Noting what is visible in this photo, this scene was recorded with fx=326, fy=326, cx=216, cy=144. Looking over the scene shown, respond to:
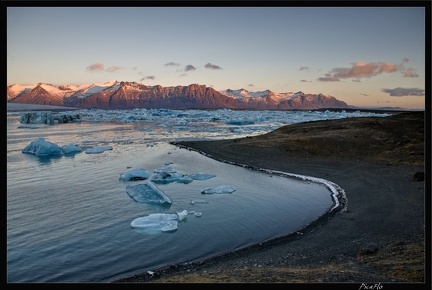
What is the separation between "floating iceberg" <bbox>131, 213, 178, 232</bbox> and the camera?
1077cm

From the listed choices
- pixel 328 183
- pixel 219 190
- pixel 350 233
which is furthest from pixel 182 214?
pixel 328 183

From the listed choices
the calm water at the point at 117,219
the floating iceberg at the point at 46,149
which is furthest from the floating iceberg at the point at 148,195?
the floating iceberg at the point at 46,149

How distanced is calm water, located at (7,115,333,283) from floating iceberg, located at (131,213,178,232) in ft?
0.80

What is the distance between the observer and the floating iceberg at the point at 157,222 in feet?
35.3

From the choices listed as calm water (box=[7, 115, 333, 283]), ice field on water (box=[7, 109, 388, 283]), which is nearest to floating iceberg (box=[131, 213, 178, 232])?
ice field on water (box=[7, 109, 388, 283])

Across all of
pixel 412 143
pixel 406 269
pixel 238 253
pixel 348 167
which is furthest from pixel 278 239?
pixel 412 143

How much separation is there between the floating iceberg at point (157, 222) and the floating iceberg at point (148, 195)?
2.05 meters

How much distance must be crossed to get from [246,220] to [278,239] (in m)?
1.91

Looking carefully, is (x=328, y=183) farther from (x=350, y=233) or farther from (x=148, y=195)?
(x=148, y=195)

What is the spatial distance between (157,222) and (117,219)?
159 cm

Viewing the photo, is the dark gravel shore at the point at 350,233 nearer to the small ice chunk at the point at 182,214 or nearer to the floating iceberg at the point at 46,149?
the small ice chunk at the point at 182,214

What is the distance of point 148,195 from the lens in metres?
13.7

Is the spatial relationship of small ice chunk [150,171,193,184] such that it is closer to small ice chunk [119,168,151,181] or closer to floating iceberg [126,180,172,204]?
small ice chunk [119,168,151,181]
